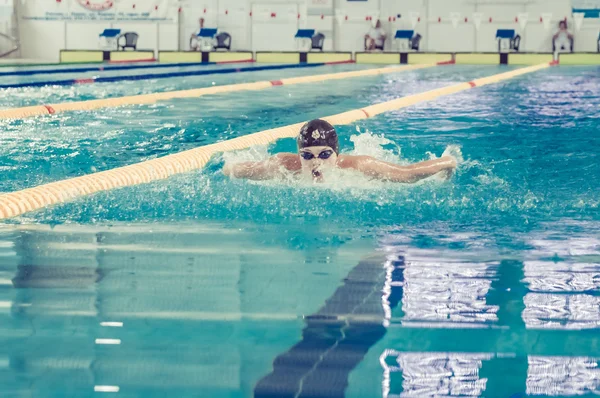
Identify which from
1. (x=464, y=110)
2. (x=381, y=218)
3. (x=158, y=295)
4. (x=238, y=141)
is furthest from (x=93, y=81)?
(x=158, y=295)

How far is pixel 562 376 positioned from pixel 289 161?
9.24ft

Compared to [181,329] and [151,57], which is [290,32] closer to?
[151,57]

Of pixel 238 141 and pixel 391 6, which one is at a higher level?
pixel 391 6

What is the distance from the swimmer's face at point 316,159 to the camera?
14.3 feet

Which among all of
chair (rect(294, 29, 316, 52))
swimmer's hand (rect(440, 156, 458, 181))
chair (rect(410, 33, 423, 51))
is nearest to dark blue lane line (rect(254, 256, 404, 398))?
swimmer's hand (rect(440, 156, 458, 181))

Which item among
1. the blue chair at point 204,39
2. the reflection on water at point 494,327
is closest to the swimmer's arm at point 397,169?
the reflection on water at point 494,327

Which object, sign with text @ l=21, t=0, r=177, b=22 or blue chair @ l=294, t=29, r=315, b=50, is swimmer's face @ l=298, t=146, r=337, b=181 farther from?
sign with text @ l=21, t=0, r=177, b=22

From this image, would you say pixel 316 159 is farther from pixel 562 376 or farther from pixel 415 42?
pixel 415 42

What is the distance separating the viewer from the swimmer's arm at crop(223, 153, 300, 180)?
452 centimetres

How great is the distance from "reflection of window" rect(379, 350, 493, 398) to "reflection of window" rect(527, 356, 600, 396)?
99mm

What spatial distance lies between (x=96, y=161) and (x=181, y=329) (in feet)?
11.6

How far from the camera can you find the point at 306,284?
8.46ft

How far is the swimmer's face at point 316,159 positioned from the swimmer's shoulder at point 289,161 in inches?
4.6

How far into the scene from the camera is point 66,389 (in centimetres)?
177
